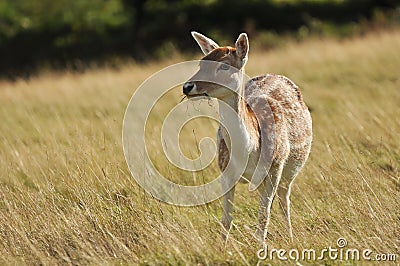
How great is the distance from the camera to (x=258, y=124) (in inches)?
244

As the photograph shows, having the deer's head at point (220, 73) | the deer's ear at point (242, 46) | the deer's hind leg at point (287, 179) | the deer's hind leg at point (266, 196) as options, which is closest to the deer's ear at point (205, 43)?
the deer's head at point (220, 73)

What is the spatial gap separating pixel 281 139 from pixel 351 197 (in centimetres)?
80

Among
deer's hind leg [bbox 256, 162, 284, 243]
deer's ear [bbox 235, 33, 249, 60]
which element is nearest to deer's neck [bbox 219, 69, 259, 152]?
deer's ear [bbox 235, 33, 249, 60]

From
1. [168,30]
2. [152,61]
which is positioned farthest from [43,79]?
[168,30]

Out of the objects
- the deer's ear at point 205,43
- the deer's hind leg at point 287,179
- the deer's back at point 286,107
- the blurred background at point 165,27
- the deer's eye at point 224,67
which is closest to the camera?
the deer's eye at point 224,67

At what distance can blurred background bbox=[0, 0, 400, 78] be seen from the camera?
2092cm

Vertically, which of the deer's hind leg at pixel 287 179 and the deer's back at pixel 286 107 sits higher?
the deer's back at pixel 286 107

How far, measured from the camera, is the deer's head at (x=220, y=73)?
555 cm

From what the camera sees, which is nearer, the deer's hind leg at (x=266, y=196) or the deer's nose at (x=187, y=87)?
the deer's nose at (x=187, y=87)

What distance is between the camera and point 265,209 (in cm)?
598

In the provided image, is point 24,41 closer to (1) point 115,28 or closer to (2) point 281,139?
(1) point 115,28

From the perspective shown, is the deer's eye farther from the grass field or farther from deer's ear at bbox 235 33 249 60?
the grass field

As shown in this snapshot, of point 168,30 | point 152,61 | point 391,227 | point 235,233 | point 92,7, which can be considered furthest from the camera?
point 92,7

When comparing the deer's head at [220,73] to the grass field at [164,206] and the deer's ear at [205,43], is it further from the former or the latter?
the grass field at [164,206]
